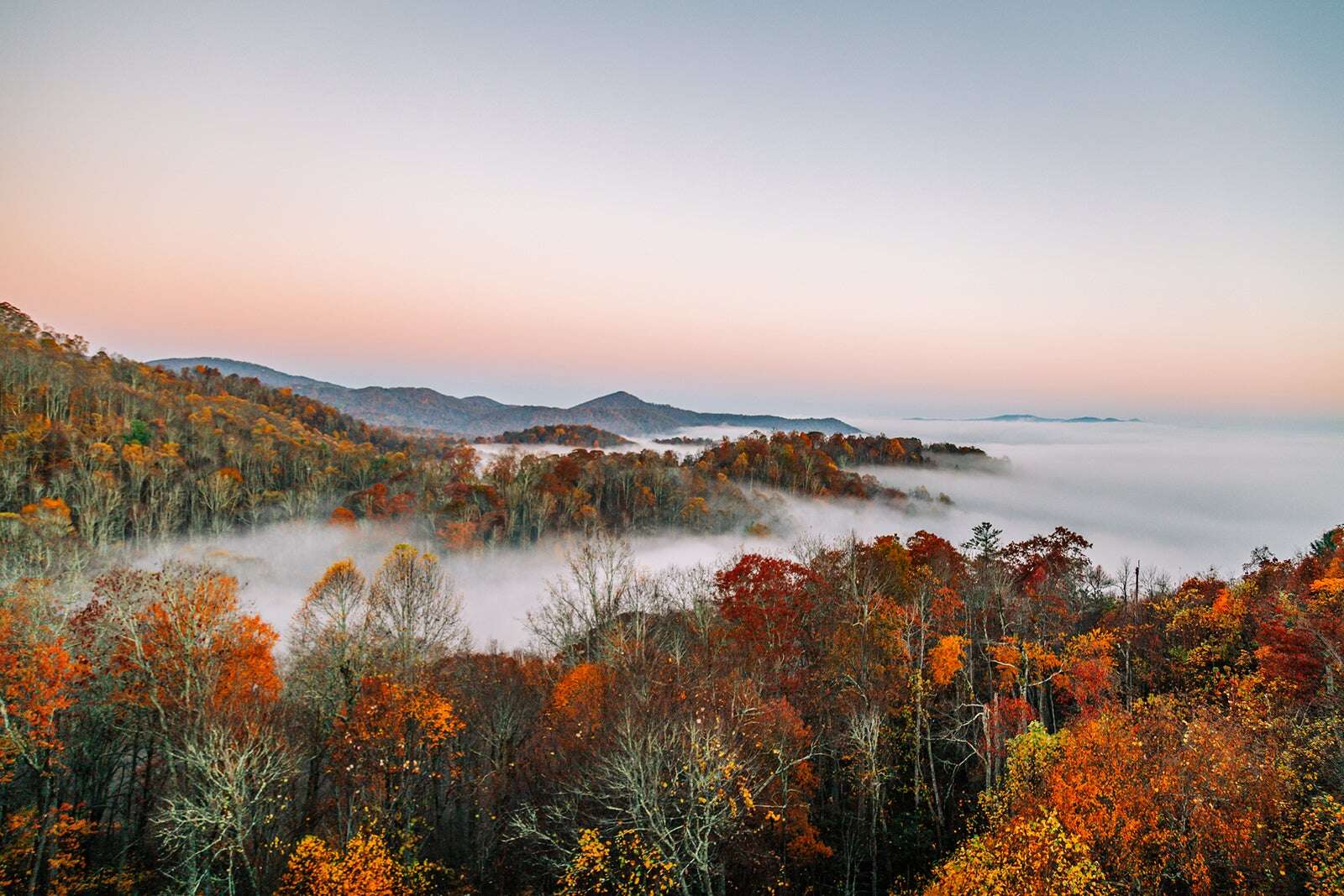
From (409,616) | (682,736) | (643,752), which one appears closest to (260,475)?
(409,616)

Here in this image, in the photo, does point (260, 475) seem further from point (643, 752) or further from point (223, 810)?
point (643, 752)

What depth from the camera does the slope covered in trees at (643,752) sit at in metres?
17.8

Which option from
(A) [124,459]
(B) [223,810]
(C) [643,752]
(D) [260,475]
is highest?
(A) [124,459]

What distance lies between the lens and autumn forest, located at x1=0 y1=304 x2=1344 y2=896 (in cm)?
1797

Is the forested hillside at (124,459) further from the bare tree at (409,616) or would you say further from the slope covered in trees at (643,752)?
the bare tree at (409,616)

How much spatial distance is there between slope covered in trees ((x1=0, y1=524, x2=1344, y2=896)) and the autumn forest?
0.18m

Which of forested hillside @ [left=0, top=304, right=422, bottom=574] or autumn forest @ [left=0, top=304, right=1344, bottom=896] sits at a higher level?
forested hillside @ [left=0, top=304, right=422, bottom=574]

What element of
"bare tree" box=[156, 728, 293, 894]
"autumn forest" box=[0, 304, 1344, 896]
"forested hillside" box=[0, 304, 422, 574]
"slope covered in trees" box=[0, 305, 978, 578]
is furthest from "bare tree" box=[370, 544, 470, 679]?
"slope covered in trees" box=[0, 305, 978, 578]

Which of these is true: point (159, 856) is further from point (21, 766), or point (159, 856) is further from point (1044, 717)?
point (1044, 717)

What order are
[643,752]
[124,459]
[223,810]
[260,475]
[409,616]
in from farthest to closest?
[260,475]
[124,459]
[409,616]
[643,752]
[223,810]

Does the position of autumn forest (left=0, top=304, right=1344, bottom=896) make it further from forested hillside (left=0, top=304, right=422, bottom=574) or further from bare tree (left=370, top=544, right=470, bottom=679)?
forested hillside (left=0, top=304, right=422, bottom=574)

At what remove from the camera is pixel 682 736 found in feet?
62.2

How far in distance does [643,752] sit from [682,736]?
1.59 metres

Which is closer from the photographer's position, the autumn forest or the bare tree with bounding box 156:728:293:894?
the bare tree with bounding box 156:728:293:894
